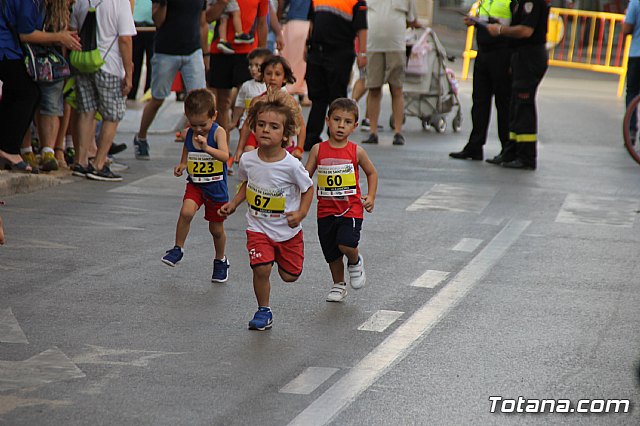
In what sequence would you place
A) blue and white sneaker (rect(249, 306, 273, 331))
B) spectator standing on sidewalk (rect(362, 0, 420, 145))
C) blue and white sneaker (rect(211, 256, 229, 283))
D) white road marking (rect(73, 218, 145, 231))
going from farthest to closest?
spectator standing on sidewalk (rect(362, 0, 420, 145))
white road marking (rect(73, 218, 145, 231))
blue and white sneaker (rect(211, 256, 229, 283))
blue and white sneaker (rect(249, 306, 273, 331))

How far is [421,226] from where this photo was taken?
10.1m

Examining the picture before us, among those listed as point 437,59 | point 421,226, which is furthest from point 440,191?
point 437,59

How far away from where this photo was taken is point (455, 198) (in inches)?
458

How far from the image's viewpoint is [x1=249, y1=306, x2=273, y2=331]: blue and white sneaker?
6.65 m

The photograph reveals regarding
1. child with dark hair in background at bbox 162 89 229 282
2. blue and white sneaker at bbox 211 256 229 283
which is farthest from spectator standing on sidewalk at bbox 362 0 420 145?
blue and white sneaker at bbox 211 256 229 283

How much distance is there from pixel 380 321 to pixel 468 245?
2.55 metres

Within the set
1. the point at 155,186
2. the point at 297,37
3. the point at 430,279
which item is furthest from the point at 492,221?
the point at 297,37

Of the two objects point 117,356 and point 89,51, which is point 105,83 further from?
point 117,356

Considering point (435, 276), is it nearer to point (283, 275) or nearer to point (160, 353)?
point (283, 275)

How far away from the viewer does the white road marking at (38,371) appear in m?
5.52

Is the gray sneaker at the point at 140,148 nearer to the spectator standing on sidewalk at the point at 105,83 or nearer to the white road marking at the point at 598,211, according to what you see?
the spectator standing on sidewalk at the point at 105,83

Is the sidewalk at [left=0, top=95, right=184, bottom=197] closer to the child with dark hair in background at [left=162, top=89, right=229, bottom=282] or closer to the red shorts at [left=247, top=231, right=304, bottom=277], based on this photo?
the child with dark hair in background at [left=162, top=89, right=229, bottom=282]

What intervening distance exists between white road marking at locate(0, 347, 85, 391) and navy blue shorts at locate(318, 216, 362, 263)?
213 centimetres

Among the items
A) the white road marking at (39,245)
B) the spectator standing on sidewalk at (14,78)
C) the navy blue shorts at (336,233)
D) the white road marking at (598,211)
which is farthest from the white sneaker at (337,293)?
the spectator standing on sidewalk at (14,78)
